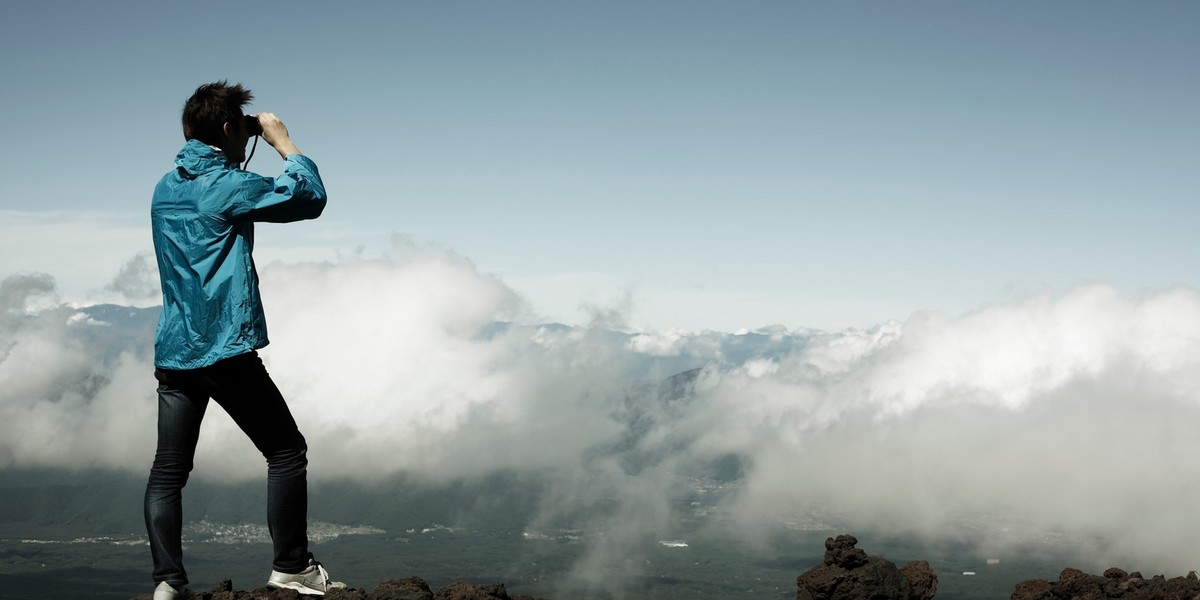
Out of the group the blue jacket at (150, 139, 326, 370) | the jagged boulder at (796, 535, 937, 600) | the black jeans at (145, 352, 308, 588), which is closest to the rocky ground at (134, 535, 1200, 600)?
the jagged boulder at (796, 535, 937, 600)

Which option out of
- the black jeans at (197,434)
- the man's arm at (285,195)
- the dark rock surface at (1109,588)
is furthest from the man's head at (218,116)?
the dark rock surface at (1109,588)

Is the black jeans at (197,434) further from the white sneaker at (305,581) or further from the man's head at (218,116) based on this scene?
the man's head at (218,116)

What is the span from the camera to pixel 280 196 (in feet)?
18.5

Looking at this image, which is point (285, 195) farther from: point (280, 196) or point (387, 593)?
point (387, 593)

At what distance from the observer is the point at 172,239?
570 cm

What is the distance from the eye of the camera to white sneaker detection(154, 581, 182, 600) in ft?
19.4

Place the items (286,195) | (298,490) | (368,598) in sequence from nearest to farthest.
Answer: (286,195), (298,490), (368,598)

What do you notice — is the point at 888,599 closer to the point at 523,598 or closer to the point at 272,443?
the point at 523,598

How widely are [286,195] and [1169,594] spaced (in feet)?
25.5

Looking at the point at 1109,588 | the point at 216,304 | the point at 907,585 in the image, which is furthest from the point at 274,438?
the point at 1109,588

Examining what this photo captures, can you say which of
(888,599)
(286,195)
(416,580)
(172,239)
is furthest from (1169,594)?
(172,239)

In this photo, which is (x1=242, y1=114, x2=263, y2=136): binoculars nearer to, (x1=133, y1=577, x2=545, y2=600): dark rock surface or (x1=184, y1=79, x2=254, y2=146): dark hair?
(x1=184, y1=79, x2=254, y2=146): dark hair

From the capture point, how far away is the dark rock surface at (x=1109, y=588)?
753 centimetres

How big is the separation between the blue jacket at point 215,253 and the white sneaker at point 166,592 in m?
1.55
